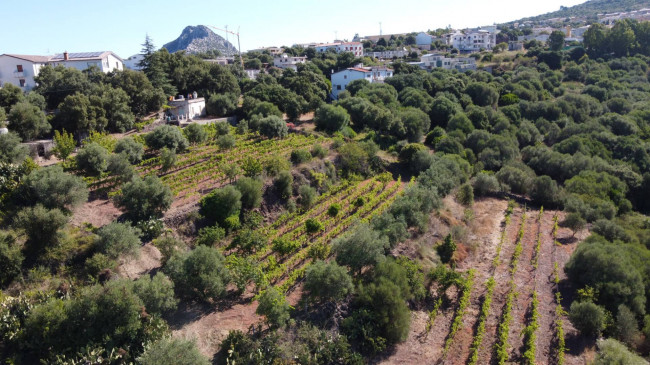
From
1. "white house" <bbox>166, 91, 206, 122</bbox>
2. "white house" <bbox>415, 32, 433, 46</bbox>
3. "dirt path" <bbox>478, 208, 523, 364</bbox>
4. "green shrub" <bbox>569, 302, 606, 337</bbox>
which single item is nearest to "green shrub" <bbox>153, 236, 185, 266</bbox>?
"dirt path" <bbox>478, 208, 523, 364</bbox>

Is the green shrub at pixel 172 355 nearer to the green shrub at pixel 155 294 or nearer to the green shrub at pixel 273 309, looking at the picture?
the green shrub at pixel 155 294

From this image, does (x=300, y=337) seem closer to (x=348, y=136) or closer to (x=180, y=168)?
(x=180, y=168)

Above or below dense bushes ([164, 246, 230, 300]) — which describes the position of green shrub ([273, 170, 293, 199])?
above

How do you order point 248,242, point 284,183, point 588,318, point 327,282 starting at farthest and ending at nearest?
1. point 284,183
2. point 248,242
3. point 588,318
4. point 327,282

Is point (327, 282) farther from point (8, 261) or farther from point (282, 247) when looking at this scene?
point (8, 261)

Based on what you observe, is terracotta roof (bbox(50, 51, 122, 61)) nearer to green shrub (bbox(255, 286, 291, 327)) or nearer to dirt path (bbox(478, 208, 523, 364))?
green shrub (bbox(255, 286, 291, 327))

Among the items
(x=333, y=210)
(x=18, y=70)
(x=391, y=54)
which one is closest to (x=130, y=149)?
(x=333, y=210)
